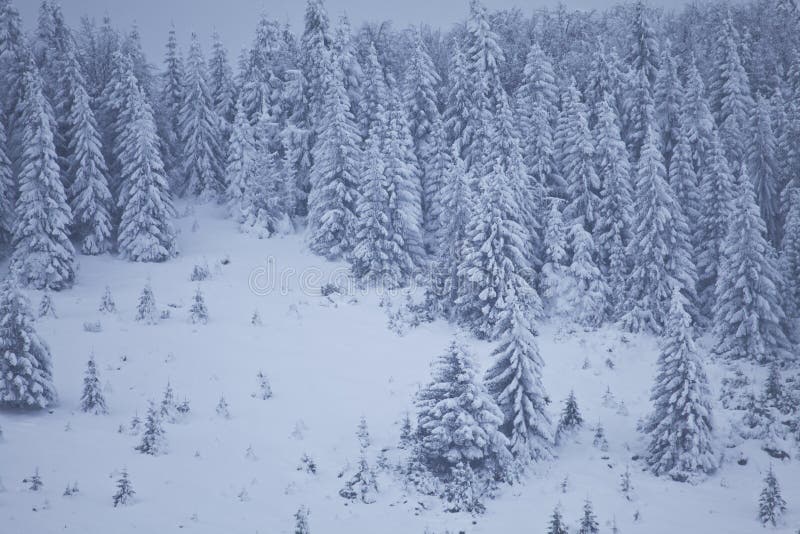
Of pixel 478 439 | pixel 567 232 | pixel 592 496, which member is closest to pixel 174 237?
pixel 567 232

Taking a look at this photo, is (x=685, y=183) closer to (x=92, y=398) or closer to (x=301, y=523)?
(x=301, y=523)

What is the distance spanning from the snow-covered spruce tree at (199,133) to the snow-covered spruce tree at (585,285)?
28729mm

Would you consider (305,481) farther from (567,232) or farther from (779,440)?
(567,232)

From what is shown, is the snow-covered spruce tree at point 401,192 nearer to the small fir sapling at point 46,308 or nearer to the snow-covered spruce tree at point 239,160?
the snow-covered spruce tree at point 239,160

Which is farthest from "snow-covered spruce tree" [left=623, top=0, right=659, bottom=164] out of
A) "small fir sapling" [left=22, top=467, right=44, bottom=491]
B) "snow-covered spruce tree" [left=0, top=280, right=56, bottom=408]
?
"small fir sapling" [left=22, top=467, right=44, bottom=491]

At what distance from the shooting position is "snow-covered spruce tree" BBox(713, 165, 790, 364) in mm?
27125

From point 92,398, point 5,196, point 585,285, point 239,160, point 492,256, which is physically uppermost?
point 239,160

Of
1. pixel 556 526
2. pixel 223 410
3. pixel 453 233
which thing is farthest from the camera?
pixel 453 233

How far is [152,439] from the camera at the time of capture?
1948 centimetres

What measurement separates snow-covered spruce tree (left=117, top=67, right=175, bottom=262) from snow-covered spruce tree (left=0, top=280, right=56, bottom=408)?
1798 centimetres

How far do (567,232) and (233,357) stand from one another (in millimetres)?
18762

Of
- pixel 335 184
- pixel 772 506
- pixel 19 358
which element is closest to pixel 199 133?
pixel 335 184

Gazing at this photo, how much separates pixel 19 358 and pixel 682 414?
71.1 feet

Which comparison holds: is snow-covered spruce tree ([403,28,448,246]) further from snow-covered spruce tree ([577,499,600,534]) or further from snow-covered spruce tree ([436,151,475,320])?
snow-covered spruce tree ([577,499,600,534])
